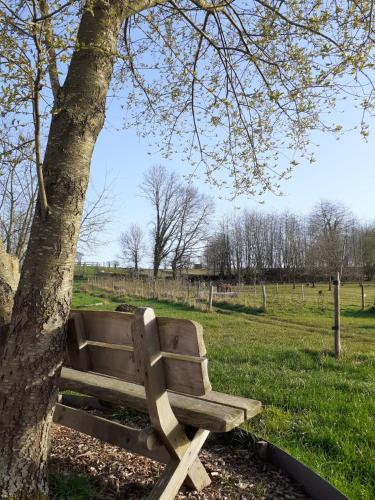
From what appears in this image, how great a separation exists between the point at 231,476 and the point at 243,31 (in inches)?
199

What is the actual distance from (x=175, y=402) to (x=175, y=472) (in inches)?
14.9

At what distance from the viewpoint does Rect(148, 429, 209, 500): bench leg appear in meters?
2.38

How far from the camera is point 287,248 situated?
248ft

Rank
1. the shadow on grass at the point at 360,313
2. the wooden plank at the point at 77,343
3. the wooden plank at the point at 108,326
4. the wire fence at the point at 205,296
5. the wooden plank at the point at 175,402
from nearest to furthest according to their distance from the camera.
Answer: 1. the wooden plank at the point at 175,402
2. the wooden plank at the point at 108,326
3. the wooden plank at the point at 77,343
4. the shadow on grass at the point at 360,313
5. the wire fence at the point at 205,296

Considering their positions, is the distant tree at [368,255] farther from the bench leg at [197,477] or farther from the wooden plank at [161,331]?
the wooden plank at [161,331]

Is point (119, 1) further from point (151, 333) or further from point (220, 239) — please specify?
point (220, 239)

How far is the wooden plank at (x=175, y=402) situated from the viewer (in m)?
2.38

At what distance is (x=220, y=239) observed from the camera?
74.3 m

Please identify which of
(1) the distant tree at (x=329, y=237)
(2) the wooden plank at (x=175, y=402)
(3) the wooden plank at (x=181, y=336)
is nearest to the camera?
(3) the wooden plank at (x=181, y=336)

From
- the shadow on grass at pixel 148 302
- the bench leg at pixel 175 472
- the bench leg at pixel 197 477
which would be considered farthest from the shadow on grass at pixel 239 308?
the bench leg at pixel 175 472

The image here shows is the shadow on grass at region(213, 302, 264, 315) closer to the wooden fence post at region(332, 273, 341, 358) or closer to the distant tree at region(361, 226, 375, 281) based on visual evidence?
the wooden fence post at region(332, 273, 341, 358)

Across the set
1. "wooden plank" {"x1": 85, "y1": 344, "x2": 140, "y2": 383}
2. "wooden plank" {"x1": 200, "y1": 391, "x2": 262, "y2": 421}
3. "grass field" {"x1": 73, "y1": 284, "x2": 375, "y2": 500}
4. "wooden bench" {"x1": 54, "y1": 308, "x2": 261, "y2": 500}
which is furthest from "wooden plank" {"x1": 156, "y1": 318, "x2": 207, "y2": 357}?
"grass field" {"x1": 73, "y1": 284, "x2": 375, "y2": 500}

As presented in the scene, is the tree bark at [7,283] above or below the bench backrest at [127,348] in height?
above

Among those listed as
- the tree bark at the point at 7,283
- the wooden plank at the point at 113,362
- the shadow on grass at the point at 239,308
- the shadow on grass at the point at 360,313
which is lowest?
the shadow on grass at the point at 360,313
